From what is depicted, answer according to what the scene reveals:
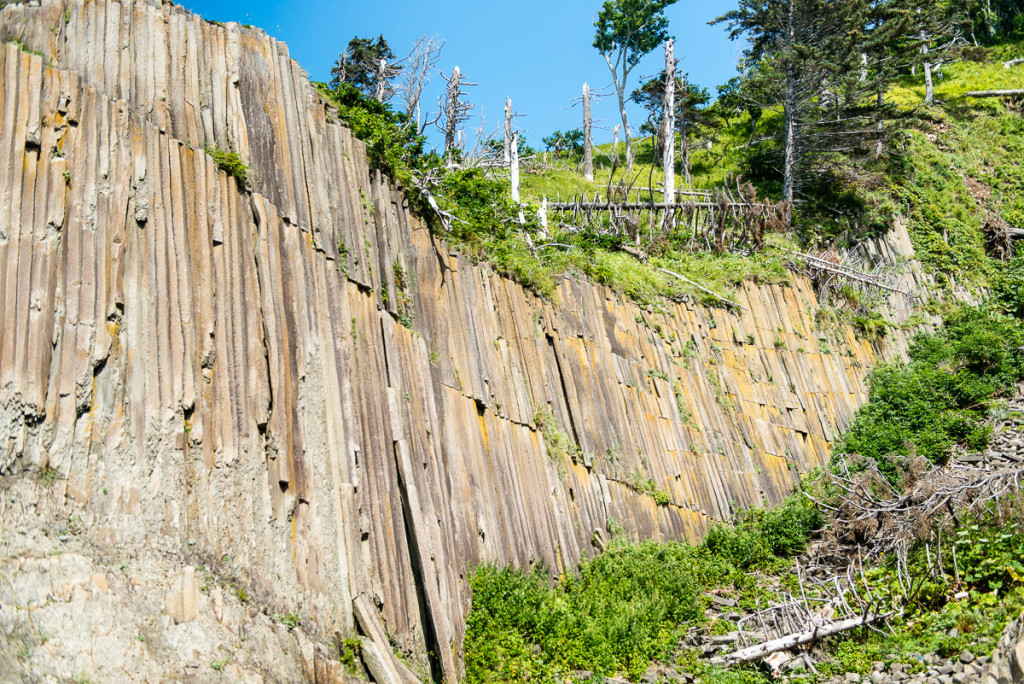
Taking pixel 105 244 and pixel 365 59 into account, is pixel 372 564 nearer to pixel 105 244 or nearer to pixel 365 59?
pixel 105 244

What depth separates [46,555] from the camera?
475cm

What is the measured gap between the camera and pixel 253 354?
6.52 meters

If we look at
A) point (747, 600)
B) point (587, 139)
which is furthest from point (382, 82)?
point (747, 600)

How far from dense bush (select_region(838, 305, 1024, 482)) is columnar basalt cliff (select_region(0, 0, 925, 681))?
211 inches

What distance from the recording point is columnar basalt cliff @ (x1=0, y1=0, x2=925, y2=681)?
Result: 208 inches

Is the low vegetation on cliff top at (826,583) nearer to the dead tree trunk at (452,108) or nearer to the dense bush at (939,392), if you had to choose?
the dense bush at (939,392)

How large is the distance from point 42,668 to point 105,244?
275cm

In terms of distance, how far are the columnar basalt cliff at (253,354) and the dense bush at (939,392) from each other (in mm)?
5362

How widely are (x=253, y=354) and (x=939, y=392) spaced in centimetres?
1292

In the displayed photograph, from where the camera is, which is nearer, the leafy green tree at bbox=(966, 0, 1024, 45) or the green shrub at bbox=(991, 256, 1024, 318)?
the green shrub at bbox=(991, 256, 1024, 318)

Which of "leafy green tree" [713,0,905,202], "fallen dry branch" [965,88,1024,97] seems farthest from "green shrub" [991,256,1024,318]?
"fallen dry branch" [965,88,1024,97]

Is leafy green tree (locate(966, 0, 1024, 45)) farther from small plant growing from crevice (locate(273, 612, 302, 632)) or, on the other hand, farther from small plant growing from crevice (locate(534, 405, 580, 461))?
small plant growing from crevice (locate(273, 612, 302, 632))

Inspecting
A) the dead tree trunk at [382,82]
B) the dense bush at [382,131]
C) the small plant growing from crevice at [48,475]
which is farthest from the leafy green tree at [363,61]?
the small plant growing from crevice at [48,475]

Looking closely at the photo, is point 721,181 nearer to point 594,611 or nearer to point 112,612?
point 594,611
